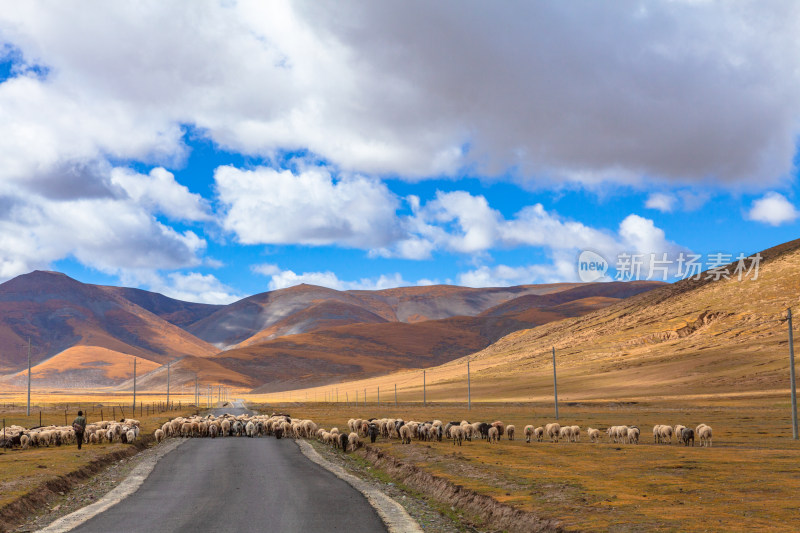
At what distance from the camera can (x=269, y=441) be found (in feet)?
173

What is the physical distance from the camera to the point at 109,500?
78.4 ft

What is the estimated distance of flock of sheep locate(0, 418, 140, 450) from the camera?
146 feet

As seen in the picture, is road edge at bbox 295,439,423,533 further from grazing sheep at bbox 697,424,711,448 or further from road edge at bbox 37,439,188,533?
grazing sheep at bbox 697,424,711,448

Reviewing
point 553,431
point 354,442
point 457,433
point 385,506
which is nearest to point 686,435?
point 553,431

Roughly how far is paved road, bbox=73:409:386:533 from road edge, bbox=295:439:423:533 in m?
0.30

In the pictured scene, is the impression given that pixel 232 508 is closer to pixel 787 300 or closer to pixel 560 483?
pixel 560 483

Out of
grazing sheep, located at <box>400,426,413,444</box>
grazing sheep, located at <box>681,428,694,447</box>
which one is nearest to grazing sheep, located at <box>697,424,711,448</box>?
grazing sheep, located at <box>681,428,694,447</box>

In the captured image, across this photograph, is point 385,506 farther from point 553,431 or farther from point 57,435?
point 57,435

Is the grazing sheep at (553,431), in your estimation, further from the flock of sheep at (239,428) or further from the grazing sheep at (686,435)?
the flock of sheep at (239,428)

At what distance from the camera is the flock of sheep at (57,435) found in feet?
146

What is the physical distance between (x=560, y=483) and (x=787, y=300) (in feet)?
511

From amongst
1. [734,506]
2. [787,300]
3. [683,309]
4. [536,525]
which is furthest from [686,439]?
[683,309]

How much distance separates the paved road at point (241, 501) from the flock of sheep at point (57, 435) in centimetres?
1320

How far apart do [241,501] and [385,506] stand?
4509 mm
